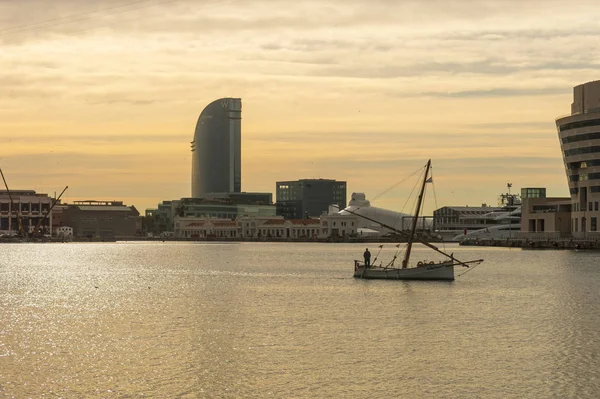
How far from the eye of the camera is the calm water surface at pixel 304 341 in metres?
43.2

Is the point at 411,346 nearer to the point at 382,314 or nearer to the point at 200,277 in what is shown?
the point at 382,314

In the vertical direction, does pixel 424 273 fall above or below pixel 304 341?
above

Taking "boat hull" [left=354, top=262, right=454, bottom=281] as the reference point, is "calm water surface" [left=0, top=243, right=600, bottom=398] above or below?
below

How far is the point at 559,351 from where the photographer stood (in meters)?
52.9

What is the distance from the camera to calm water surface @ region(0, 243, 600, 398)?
43.2 metres

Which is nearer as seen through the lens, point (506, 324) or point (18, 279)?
point (506, 324)

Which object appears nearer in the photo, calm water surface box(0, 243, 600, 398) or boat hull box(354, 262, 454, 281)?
calm water surface box(0, 243, 600, 398)

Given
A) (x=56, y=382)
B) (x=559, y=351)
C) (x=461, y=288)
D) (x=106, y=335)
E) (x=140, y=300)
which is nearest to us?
(x=56, y=382)

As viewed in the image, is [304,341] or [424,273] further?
[424,273]

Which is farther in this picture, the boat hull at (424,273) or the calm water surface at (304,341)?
the boat hull at (424,273)

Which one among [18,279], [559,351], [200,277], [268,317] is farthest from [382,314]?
[18,279]

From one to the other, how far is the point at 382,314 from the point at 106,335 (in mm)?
20273

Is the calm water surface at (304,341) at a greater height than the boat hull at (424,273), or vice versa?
the boat hull at (424,273)

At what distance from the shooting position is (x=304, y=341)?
2216 inches
